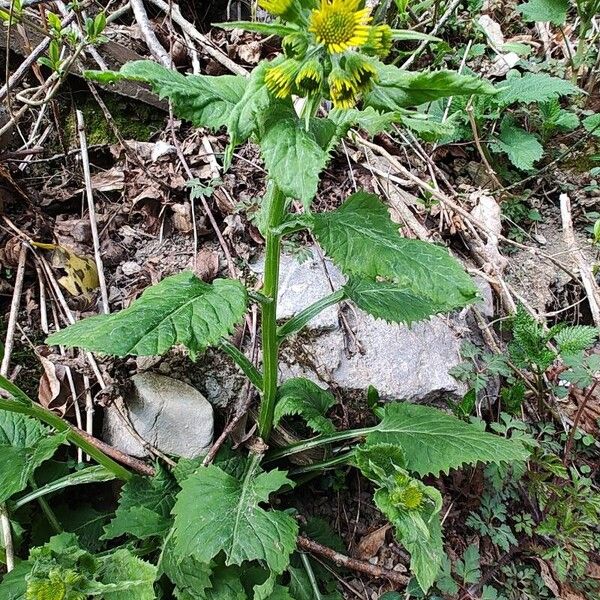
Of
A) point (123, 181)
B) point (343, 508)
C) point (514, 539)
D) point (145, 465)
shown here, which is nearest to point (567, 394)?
point (514, 539)

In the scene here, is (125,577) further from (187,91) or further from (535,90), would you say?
(535,90)

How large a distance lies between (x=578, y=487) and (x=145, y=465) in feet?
5.23

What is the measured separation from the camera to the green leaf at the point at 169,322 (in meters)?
1.20

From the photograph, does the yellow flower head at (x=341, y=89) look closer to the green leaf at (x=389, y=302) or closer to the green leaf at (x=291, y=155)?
the green leaf at (x=291, y=155)

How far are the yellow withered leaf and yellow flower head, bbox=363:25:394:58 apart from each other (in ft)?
4.82

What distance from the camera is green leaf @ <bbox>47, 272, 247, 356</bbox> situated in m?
1.20

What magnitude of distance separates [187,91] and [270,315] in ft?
2.17

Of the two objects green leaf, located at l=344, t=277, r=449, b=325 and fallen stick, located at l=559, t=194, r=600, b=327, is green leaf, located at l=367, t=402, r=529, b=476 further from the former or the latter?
fallen stick, located at l=559, t=194, r=600, b=327

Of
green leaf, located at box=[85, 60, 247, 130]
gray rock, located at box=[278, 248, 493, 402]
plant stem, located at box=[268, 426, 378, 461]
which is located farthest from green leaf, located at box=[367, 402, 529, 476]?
green leaf, located at box=[85, 60, 247, 130]

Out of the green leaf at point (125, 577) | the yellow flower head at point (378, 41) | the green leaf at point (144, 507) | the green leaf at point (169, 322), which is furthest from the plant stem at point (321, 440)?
the yellow flower head at point (378, 41)

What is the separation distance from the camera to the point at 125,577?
4.90 ft

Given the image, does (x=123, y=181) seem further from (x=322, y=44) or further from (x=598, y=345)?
(x=598, y=345)

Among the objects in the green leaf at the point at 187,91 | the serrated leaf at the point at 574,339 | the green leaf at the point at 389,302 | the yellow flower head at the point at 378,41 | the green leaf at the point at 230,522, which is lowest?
the green leaf at the point at 230,522

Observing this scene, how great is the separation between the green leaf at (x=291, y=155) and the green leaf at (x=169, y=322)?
0.40m
